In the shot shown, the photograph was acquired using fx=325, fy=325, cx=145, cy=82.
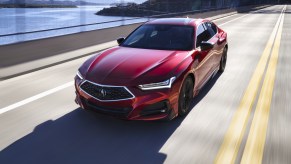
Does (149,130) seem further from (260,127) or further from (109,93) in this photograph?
(260,127)

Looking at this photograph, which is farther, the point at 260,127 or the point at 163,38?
the point at 163,38

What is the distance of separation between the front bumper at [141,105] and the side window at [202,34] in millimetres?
1998

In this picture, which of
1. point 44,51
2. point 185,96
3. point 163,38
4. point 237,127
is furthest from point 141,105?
point 44,51

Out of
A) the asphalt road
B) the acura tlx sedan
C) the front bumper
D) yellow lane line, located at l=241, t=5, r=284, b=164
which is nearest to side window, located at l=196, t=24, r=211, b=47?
the acura tlx sedan

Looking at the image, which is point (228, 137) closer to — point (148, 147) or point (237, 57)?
point (148, 147)

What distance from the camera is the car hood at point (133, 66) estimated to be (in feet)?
15.9

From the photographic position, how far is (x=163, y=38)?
257 inches

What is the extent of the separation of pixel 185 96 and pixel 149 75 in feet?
3.08

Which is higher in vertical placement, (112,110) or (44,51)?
(44,51)

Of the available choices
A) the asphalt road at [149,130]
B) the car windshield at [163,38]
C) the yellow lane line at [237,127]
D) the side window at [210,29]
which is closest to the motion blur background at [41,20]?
the asphalt road at [149,130]

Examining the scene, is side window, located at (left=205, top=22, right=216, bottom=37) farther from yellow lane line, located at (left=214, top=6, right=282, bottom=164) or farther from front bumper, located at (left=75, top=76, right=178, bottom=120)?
front bumper, located at (left=75, top=76, right=178, bottom=120)

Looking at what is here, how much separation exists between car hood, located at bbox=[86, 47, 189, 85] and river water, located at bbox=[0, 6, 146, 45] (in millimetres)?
3524

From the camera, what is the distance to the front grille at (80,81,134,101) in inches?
186

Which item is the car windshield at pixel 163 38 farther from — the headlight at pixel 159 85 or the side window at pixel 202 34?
the headlight at pixel 159 85
